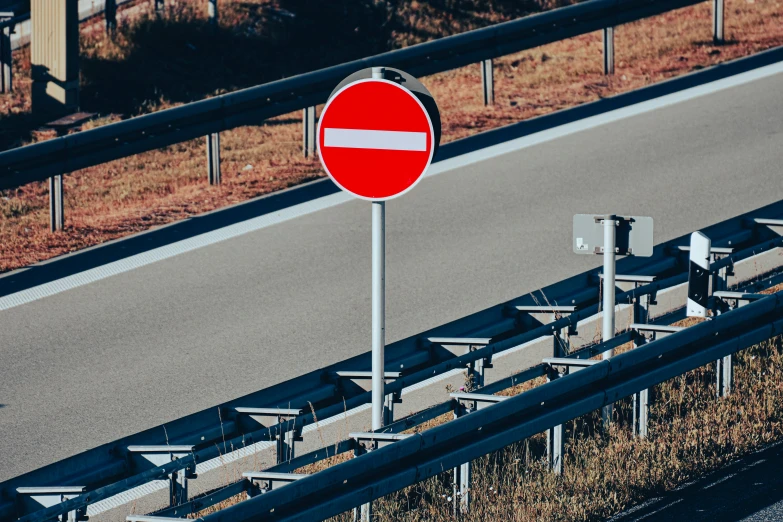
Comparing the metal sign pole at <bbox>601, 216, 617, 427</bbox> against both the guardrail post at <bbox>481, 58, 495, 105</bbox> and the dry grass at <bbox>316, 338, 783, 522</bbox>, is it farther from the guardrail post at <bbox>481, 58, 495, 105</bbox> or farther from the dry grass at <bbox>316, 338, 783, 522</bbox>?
the guardrail post at <bbox>481, 58, 495, 105</bbox>

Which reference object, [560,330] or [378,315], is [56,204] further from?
[378,315]

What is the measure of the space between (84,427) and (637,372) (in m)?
3.60

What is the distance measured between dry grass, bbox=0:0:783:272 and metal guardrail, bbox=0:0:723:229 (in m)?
0.51

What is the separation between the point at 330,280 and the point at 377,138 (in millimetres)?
4027

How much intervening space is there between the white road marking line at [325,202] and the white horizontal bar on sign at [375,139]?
458 cm

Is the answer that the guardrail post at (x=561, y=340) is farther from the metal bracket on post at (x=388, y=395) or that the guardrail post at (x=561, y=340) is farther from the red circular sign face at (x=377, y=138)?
the red circular sign face at (x=377, y=138)

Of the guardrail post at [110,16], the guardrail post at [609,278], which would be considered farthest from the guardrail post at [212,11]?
the guardrail post at [609,278]

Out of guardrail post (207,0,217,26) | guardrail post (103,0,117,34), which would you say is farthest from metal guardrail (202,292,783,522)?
guardrail post (103,0,117,34)

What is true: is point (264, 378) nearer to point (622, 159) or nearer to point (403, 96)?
point (403, 96)

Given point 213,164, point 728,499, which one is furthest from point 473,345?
point 213,164

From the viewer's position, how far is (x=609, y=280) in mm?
7109

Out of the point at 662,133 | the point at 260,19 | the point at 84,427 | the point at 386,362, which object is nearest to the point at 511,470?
the point at 386,362

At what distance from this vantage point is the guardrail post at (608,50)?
15.6 metres

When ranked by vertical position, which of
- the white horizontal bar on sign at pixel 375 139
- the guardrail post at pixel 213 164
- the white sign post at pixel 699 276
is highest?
the white horizontal bar on sign at pixel 375 139
